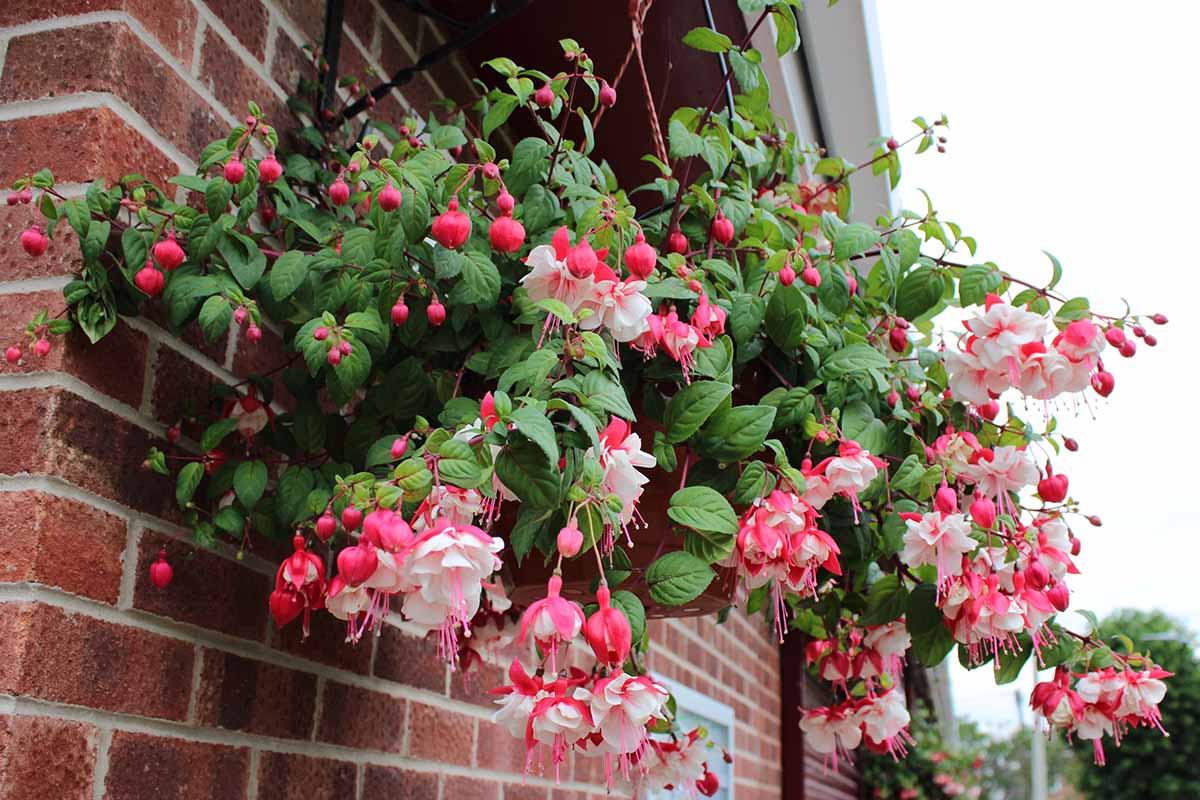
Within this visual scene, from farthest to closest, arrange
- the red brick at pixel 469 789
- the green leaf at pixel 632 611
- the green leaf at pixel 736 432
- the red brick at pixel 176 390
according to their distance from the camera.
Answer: the red brick at pixel 469 789
the red brick at pixel 176 390
the green leaf at pixel 736 432
the green leaf at pixel 632 611

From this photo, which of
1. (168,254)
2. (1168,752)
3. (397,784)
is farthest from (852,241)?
(1168,752)

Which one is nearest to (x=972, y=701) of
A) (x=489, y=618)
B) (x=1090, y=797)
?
(x=1090, y=797)

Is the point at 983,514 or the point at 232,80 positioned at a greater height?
the point at 232,80

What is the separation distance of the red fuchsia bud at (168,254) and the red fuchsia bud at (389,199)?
0.55 feet

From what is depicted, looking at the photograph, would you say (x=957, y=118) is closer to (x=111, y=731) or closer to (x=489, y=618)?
(x=489, y=618)

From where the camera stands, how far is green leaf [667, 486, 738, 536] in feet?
2.38

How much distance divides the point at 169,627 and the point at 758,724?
121 inches

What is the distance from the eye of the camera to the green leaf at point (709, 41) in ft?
3.39

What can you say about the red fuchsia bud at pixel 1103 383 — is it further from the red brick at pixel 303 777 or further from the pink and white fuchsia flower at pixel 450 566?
the red brick at pixel 303 777

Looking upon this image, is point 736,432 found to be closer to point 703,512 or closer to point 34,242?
point 703,512

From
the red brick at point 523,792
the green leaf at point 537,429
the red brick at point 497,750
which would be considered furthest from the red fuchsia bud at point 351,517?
the red brick at point 523,792

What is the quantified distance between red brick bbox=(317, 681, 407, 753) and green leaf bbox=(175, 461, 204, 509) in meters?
0.37

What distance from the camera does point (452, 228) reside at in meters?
0.75

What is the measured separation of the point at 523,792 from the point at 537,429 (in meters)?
1.25
